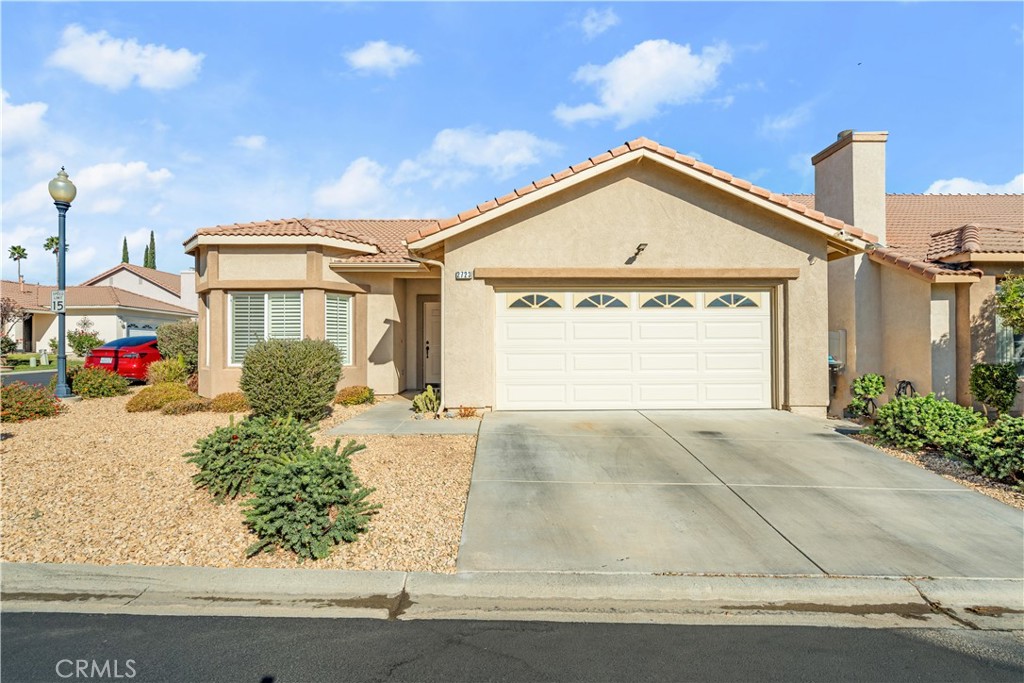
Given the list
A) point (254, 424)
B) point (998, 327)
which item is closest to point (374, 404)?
point (254, 424)

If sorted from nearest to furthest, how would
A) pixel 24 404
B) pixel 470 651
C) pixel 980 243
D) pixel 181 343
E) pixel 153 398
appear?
pixel 470 651 < pixel 24 404 < pixel 980 243 < pixel 153 398 < pixel 181 343

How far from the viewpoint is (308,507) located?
15.2 ft

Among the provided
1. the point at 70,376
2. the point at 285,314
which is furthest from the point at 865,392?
the point at 70,376

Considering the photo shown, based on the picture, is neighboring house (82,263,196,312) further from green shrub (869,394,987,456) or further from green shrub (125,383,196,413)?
green shrub (869,394,987,456)

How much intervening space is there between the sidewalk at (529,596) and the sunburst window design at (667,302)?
21.4 feet

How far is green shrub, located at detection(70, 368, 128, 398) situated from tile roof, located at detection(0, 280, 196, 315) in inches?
880

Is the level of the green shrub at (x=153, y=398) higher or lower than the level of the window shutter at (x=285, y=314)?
lower

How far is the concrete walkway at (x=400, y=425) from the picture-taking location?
8531 mm

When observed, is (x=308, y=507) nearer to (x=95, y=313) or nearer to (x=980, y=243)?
(x=980, y=243)

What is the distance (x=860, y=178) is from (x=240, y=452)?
12.3 meters

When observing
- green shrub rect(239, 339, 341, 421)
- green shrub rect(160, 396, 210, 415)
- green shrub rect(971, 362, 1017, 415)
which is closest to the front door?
green shrub rect(239, 339, 341, 421)

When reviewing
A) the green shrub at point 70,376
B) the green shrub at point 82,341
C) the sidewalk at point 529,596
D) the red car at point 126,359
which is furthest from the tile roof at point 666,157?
the green shrub at point 82,341

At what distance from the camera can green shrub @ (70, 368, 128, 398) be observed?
12203 millimetres

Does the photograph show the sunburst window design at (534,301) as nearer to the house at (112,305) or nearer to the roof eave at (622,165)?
the roof eave at (622,165)
